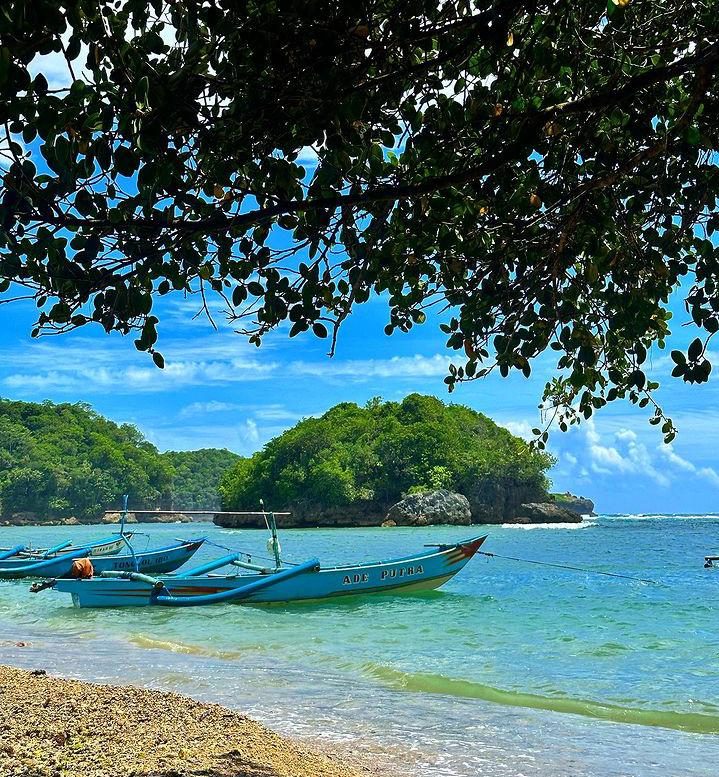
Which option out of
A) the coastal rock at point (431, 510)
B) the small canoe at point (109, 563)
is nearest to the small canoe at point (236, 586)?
the small canoe at point (109, 563)

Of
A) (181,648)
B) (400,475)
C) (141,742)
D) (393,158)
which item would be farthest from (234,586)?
(400,475)

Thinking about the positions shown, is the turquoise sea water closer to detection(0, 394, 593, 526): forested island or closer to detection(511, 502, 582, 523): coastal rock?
detection(0, 394, 593, 526): forested island

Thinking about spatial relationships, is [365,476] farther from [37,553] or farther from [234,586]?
[234,586]

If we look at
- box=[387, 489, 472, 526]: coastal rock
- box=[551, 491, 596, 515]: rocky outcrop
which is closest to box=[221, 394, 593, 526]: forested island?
box=[387, 489, 472, 526]: coastal rock

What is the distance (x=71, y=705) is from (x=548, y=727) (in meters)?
4.45

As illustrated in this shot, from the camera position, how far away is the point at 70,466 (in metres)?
118

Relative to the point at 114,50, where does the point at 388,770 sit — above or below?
below

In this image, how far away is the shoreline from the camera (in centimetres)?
500

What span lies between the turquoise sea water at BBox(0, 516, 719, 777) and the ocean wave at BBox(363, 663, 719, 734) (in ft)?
0.10

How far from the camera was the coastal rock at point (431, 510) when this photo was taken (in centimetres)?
7481

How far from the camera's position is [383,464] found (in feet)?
281

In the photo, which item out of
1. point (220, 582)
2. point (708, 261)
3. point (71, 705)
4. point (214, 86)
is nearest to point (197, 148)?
point (214, 86)

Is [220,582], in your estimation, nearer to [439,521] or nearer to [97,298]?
[97,298]

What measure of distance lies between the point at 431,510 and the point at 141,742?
7044cm
